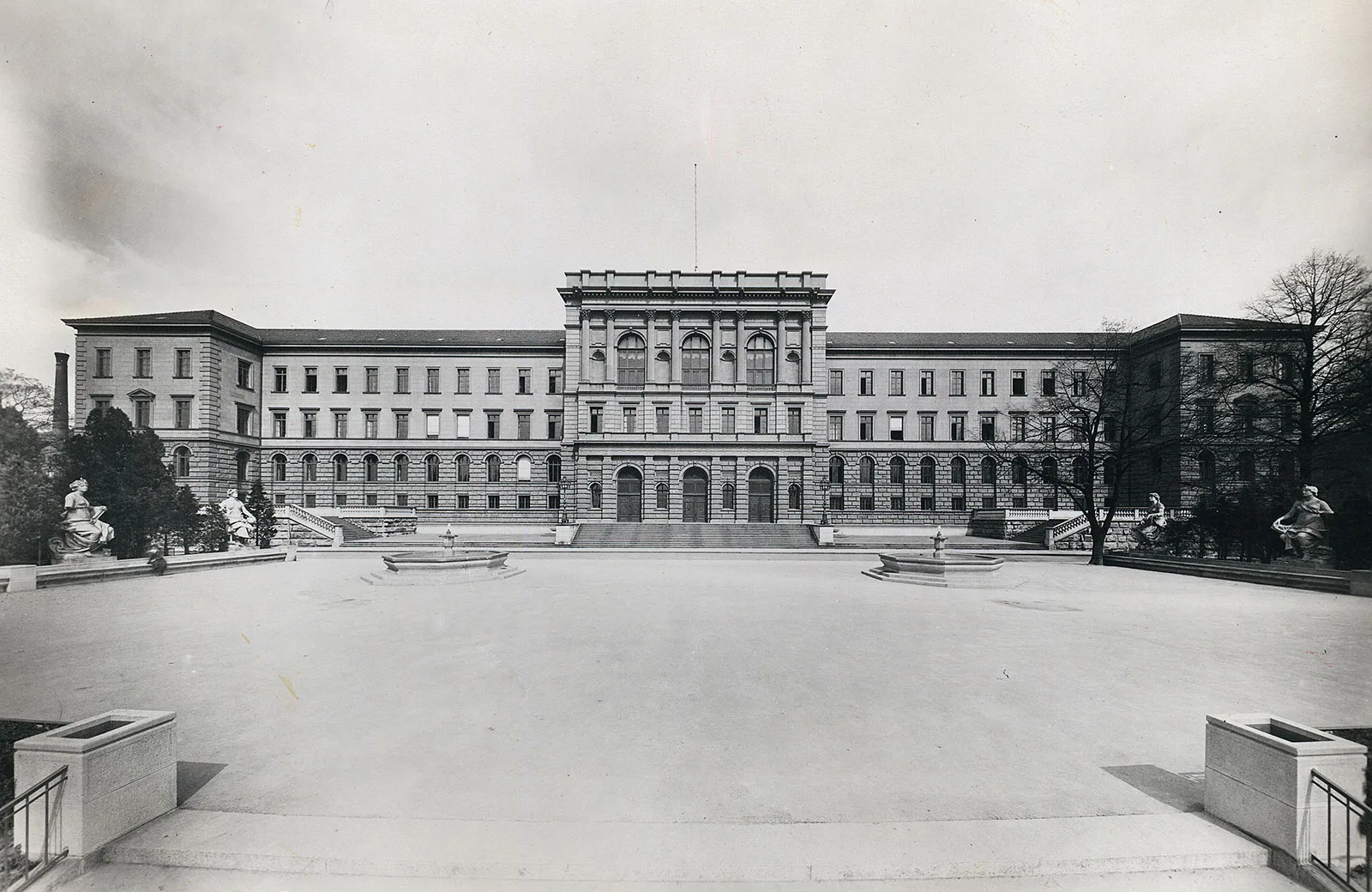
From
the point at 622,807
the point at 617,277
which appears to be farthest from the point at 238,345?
the point at 622,807

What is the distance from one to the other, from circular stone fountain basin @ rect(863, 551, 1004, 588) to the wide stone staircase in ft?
44.1

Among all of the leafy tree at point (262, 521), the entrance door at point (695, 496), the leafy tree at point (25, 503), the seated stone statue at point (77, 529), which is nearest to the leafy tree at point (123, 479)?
the leafy tree at point (25, 503)

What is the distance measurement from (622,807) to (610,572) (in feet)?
54.3

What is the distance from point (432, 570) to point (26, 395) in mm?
9790

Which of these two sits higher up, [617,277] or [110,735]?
[617,277]

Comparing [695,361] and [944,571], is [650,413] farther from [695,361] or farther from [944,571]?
[944,571]

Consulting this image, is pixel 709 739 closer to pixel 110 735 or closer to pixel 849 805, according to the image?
pixel 849 805

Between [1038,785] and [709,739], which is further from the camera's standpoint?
[709,739]

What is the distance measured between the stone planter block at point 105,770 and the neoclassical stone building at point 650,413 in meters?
37.6

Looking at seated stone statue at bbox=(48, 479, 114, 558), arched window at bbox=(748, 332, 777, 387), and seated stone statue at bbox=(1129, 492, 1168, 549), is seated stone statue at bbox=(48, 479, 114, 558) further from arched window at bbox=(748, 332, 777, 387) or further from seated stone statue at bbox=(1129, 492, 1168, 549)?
seated stone statue at bbox=(1129, 492, 1168, 549)

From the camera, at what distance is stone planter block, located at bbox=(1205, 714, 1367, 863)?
12.6 ft

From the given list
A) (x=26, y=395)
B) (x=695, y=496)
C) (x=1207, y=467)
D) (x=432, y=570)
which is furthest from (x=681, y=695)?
(x=695, y=496)

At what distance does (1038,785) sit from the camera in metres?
4.93

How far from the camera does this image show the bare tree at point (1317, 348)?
9531mm
